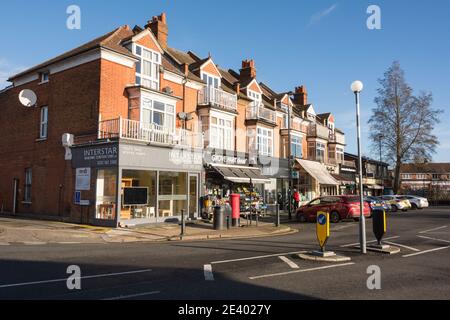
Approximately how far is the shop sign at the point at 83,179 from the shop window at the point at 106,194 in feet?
1.82

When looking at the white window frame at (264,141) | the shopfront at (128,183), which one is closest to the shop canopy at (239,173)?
the shopfront at (128,183)

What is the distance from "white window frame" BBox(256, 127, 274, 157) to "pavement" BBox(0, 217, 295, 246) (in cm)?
1253

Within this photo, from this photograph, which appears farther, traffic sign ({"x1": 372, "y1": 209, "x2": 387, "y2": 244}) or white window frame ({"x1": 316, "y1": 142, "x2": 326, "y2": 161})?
white window frame ({"x1": 316, "y1": 142, "x2": 326, "y2": 161})

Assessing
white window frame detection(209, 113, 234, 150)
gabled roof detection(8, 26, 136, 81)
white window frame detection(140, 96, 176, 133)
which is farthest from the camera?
white window frame detection(209, 113, 234, 150)

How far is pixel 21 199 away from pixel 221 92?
46.2 feet

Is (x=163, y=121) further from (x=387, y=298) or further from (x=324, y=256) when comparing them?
(x=387, y=298)

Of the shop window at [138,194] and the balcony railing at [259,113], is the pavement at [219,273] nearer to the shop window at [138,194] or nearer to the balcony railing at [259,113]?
the shop window at [138,194]

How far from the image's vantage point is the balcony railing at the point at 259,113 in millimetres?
29641

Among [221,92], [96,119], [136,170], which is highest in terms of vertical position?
[221,92]

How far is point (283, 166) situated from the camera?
106 ft

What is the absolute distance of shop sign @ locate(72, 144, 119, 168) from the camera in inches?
690

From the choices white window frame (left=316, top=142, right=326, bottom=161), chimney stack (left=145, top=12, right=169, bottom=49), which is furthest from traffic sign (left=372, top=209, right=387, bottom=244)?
white window frame (left=316, top=142, right=326, bottom=161)

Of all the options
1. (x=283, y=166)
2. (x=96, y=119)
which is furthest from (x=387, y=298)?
(x=283, y=166)

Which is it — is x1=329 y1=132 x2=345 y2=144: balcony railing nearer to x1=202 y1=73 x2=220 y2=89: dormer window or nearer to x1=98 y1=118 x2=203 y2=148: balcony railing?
x1=202 y1=73 x2=220 y2=89: dormer window
